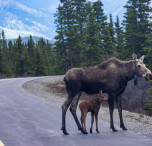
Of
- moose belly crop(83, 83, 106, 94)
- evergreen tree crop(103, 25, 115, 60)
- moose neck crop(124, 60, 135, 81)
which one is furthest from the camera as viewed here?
evergreen tree crop(103, 25, 115, 60)

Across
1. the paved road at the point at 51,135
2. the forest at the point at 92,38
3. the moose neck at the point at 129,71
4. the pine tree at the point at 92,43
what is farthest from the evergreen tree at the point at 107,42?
the moose neck at the point at 129,71

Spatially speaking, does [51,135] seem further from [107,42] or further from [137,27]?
[107,42]

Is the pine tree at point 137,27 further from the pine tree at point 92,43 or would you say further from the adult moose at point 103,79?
the adult moose at point 103,79

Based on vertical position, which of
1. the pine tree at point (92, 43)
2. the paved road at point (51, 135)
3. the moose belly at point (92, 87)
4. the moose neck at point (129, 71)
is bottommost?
the paved road at point (51, 135)

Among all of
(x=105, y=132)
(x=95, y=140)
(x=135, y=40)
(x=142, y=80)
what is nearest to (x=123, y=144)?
(x=95, y=140)

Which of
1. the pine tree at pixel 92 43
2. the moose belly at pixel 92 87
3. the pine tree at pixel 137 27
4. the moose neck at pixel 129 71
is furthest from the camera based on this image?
the pine tree at pixel 92 43

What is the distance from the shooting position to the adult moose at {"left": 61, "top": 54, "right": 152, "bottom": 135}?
7.39 metres

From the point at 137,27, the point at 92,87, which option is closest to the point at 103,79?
the point at 92,87

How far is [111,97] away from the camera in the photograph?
764 cm

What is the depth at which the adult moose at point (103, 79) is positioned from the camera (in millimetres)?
A: 7387

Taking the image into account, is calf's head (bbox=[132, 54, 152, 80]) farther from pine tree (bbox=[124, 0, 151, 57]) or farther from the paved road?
pine tree (bbox=[124, 0, 151, 57])

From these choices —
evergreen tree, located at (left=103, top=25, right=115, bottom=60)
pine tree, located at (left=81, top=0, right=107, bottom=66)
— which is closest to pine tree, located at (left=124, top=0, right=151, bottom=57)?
pine tree, located at (left=81, top=0, right=107, bottom=66)

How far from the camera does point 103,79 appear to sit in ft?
25.0

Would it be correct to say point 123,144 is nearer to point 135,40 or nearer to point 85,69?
point 85,69
